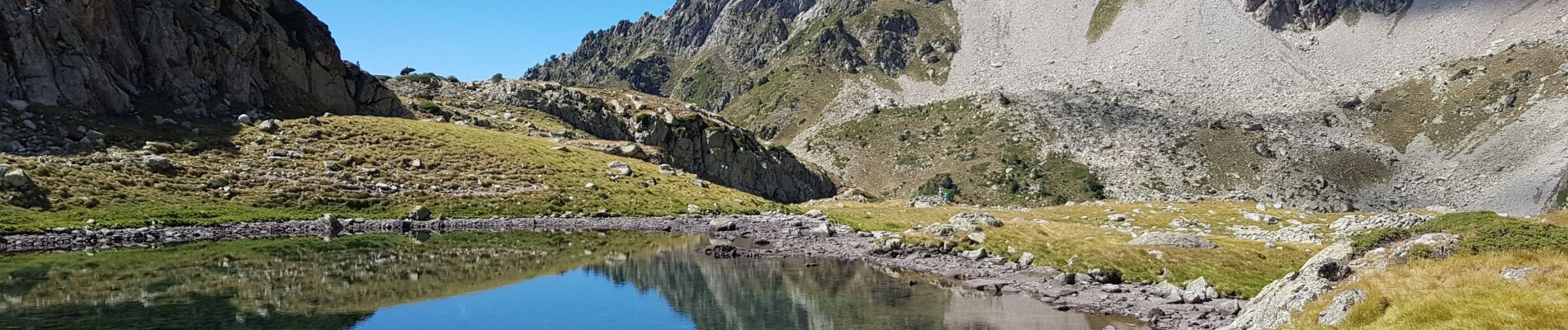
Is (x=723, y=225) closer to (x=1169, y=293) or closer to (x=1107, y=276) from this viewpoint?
(x=1107, y=276)

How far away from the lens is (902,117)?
547 ft

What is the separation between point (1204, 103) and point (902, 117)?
59.9m

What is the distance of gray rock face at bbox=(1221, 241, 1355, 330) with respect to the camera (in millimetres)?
18669

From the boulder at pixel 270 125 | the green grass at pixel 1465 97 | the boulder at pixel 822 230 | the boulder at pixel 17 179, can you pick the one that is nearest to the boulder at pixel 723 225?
the boulder at pixel 822 230

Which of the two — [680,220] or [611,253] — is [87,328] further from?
[680,220]

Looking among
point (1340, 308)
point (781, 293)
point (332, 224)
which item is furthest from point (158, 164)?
point (1340, 308)

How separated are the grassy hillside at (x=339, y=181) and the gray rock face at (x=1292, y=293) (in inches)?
2073

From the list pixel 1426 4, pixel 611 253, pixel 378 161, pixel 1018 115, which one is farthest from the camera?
pixel 1426 4

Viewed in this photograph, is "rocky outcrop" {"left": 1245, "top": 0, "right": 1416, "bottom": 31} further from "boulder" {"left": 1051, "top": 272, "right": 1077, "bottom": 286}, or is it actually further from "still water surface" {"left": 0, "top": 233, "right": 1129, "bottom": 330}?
"still water surface" {"left": 0, "top": 233, "right": 1129, "bottom": 330}

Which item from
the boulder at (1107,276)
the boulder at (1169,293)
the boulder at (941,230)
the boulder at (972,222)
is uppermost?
the boulder at (972,222)

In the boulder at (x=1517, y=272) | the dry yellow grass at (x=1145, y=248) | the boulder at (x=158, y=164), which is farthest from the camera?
the boulder at (x=158, y=164)

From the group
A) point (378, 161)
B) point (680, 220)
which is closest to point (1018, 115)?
point (680, 220)

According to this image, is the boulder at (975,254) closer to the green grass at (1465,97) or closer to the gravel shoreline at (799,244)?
the gravel shoreline at (799,244)

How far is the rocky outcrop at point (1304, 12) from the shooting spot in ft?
577
